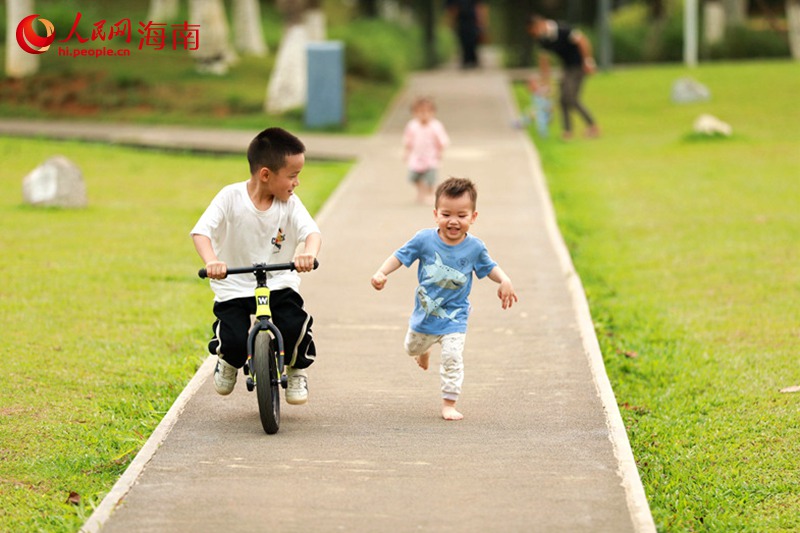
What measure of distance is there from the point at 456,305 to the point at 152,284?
4316 millimetres

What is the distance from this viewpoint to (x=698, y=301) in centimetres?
992

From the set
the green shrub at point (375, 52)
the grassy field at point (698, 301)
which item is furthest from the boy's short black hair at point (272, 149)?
the green shrub at point (375, 52)

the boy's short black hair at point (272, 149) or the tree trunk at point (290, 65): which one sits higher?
the boy's short black hair at point (272, 149)

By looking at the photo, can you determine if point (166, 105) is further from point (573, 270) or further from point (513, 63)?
point (513, 63)

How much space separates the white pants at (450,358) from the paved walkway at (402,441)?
17 centimetres

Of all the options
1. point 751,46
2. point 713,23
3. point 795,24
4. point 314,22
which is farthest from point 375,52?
point 751,46

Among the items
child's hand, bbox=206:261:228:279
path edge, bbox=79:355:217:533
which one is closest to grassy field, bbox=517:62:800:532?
child's hand, bbox=206:261:228:279

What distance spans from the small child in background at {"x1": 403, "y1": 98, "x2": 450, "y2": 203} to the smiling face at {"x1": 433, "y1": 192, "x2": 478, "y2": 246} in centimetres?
764

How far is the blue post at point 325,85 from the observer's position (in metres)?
21.5

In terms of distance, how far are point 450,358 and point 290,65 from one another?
17.3 meters

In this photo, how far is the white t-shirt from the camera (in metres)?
6.41

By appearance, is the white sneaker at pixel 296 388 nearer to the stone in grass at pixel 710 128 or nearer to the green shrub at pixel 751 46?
the stone in grass at pixel 710 128

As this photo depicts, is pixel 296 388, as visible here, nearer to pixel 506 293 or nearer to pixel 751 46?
pixel 506 293

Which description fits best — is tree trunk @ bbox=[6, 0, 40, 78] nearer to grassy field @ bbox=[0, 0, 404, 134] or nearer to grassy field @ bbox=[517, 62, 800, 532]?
grassy field @ bbox=[0, 0, 404, 134]
